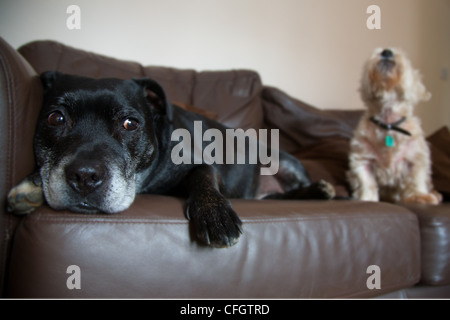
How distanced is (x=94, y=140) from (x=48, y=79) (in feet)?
1.28

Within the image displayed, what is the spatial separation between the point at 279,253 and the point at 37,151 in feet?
2.91

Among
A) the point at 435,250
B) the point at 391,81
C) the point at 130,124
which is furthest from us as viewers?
the point at 391,81

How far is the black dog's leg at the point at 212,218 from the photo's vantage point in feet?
3.11

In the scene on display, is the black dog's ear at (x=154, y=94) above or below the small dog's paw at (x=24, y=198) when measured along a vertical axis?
above

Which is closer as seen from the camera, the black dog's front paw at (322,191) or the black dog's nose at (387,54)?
the black dog's front paw at (322,191)

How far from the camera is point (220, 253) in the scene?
3.25 feet

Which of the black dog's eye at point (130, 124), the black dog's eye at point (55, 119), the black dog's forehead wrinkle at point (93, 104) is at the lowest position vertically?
the black dog's eye at point (130, 124)

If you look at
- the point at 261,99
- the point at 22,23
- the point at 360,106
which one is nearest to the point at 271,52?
the point at 261,99

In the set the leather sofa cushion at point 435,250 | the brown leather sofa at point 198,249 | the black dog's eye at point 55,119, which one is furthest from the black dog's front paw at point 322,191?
the black dog's eye at point 55,119

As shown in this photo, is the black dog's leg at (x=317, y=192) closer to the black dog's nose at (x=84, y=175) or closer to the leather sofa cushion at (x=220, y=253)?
the leather sofa cushion at (x=220, y=253)

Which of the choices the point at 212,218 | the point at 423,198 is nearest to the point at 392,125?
the point at 423,198

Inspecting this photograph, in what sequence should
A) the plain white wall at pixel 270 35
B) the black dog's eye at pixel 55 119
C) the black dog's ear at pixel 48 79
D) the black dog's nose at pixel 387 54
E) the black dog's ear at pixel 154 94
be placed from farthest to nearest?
the plain white wall at pixel 270 35 → the black dog's nose at pixel 387 54 → the black dog's ear at pixel 154 94 → the black dog's ear at pixel 48 79 → the black dog's eye at pixel 55 119

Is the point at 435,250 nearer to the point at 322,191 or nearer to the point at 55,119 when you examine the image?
the point at 322,191

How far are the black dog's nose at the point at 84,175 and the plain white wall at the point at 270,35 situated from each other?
1.84 m
